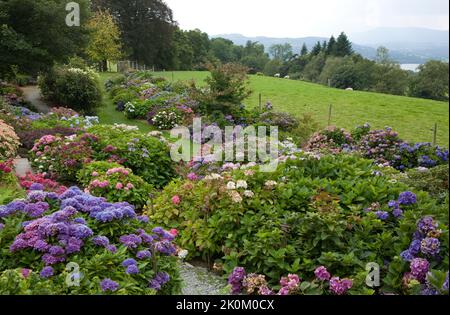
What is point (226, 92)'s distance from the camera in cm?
1526

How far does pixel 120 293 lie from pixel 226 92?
472 inches

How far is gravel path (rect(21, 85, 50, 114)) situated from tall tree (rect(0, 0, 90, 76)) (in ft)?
6.27

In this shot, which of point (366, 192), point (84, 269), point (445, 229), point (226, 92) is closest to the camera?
point (84, 269)

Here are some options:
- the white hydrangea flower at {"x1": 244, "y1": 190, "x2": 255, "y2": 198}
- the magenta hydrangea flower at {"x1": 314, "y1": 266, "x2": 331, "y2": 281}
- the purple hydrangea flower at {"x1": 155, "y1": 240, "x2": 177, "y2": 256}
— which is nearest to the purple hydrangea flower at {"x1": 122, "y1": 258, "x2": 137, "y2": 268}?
the purple hydrangea flower at {"x1": 155, "y1": 240, "x2": 177, "y2": 256}

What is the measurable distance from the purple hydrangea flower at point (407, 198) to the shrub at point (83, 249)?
2943 millimetres

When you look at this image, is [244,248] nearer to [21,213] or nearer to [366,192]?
[366,192]

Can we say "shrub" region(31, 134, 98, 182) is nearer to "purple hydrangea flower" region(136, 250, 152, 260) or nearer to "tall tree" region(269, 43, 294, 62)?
"purple hydrangea flower" region(136, 250, 152, 260)

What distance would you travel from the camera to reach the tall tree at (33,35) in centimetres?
1533

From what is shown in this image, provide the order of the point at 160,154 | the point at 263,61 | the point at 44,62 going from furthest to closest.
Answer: the point at 263,61, the point at 44,62, the point at 160,154

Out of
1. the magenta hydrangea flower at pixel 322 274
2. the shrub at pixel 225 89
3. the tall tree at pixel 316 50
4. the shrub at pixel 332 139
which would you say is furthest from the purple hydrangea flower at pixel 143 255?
the tall tree at pixel 316 50

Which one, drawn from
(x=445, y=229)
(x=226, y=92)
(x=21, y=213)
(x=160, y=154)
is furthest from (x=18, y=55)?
(x=445, y=229)

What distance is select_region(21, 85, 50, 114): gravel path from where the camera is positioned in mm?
18344

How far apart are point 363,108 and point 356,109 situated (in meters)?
0.58

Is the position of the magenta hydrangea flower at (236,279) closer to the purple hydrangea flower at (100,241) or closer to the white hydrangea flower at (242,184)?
the white hydrangea flower at (242,184)
